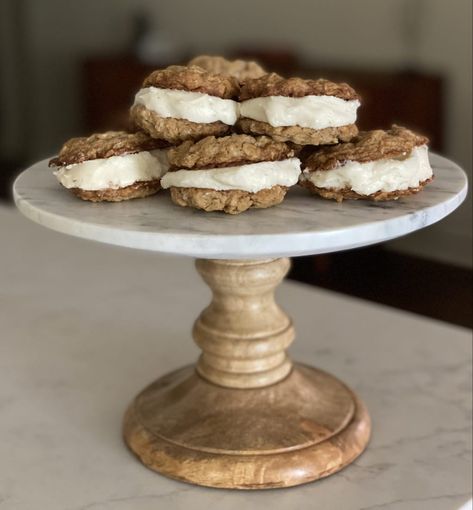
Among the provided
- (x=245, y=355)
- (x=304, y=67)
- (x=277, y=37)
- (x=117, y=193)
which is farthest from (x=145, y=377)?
(x=277, y=37)

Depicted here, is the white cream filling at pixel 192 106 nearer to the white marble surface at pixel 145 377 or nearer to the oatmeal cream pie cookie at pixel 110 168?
the oatmeal cream pie cookie at pixel 110 168

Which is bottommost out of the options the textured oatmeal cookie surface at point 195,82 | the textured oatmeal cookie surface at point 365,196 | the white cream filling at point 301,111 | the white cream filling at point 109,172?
the textured oatmeal cookie surface at point 365,196

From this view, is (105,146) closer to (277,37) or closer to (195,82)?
(195,82)

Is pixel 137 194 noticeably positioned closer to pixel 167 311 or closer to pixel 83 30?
pixel 167 311

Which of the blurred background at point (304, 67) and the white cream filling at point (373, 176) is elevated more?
the white cream filling at point (373, 176)

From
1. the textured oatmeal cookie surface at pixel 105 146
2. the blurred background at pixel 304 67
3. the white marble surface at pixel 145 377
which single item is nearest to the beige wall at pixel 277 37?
the blurred background at pixel 304 67
